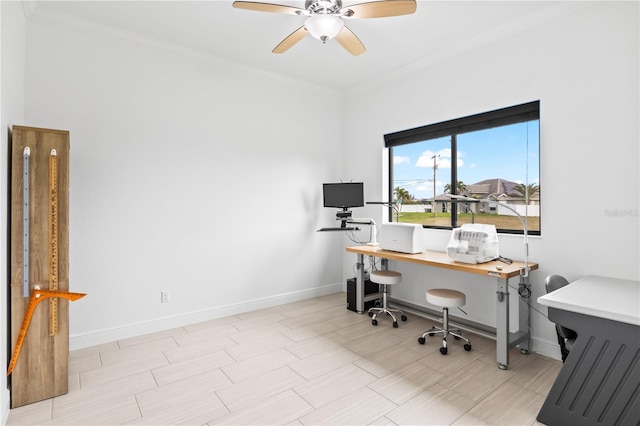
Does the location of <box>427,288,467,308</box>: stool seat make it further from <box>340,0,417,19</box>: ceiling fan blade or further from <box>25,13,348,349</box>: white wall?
<box>340,0,417,19</box>: ceiling fan blade

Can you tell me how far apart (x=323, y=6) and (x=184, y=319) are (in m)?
3.13

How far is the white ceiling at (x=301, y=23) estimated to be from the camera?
2.72 m

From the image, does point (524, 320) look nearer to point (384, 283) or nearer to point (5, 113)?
point (384, 283)

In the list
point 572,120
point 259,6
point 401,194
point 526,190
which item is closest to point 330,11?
point 259,6

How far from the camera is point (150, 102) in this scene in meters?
3.30

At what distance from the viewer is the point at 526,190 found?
3109mm

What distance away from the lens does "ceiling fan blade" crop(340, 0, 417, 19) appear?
2.13 m

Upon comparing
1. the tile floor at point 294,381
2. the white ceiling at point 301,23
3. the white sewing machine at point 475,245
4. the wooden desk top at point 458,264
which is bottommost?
the tile floor at point 294,381

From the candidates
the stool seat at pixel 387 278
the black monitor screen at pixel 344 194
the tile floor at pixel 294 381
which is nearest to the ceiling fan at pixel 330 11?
the black monitor screen at pixel 344 194

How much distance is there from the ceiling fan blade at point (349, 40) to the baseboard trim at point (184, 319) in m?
2.87

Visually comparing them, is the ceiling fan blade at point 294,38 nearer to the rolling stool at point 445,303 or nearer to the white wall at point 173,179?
the white wall at point 173,179

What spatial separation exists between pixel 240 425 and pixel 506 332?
200cm

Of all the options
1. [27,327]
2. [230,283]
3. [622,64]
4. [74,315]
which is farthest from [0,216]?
[622,64]

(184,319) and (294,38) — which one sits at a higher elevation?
(294,38)
